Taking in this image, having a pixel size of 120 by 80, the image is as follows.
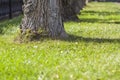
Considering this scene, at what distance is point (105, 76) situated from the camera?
716 centimetres

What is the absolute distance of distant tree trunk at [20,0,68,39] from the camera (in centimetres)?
1186

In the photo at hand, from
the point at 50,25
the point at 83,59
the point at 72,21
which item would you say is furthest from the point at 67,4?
the point at 83,59

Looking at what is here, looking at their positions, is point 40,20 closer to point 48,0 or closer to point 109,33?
point 48,0

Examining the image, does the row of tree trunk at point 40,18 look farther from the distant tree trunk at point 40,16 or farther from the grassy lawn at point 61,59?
the grassy lawn at point 61,59

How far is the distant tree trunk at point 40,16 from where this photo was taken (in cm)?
1186

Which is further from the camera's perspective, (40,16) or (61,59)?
(40,16)

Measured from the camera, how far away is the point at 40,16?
39.1 feet

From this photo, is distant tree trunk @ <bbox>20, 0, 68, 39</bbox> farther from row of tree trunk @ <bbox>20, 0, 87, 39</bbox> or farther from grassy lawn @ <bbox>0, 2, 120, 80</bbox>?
grassy lawn @ <bbox>0, 2, 120, 80</bbox>

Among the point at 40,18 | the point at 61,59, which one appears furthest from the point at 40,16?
the point at 61,59

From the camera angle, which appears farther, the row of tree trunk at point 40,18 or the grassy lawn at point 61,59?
the row of tree trunk at point 40,18

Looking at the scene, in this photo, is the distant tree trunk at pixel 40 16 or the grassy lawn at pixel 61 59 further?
the distant tree trunk at pixel 40 16

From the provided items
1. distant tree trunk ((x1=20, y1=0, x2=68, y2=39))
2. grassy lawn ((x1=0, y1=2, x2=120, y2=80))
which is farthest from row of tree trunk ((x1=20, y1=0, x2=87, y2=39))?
grassy lawn ((x1=0, y1=2, x2=120, y2=80))

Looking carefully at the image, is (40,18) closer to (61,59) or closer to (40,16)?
(40,16)

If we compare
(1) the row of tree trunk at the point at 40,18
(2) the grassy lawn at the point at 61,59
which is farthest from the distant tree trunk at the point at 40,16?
(2) the grassy lawn at the point at 61,59
